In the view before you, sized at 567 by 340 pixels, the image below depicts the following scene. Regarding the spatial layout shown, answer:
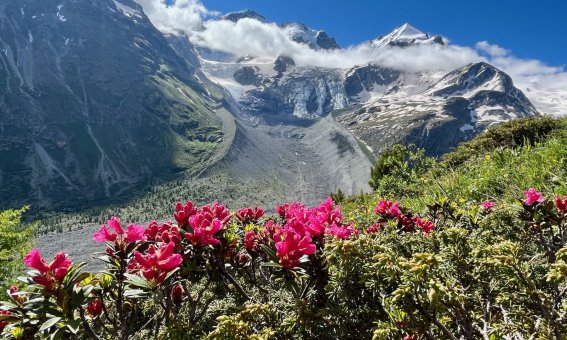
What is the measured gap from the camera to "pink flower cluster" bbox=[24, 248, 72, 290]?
2561 mm

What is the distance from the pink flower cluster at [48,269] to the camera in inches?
101

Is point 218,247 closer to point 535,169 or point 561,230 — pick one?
point 561,230

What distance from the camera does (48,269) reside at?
2635 millimetres

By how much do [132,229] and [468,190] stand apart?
7092 mm

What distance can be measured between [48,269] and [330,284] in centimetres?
193

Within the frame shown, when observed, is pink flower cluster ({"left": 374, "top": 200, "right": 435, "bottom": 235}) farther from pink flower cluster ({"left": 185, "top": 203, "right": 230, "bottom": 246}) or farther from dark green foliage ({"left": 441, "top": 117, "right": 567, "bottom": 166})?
dark green foliage ({"left": 441, "top": 117, "right": 567, "bottom": 166})

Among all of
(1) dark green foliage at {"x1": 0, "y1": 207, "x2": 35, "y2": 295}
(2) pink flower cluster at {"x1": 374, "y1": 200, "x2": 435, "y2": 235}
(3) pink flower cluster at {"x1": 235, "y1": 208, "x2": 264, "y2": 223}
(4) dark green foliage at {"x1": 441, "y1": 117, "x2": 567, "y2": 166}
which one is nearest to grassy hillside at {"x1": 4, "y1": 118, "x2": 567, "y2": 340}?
(2) pink flower cluster at {"x1": 374, "y1": 200, "x2": 435, "y2": 235}

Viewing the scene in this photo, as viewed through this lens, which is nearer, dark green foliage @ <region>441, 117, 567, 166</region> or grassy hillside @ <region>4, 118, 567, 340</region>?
grassy hillside @ <region>4, 118, 567, 340</region>

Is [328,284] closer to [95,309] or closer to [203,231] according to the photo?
[203,231]

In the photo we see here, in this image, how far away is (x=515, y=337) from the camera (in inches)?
77.8

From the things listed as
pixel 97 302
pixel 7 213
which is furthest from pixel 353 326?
Result: pixel 7 213

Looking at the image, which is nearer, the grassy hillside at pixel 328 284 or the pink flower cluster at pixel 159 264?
the grassy hillside at pixel 328 284

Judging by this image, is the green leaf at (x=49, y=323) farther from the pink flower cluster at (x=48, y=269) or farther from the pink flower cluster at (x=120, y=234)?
the pink flower cluster at (x=120, y=234)

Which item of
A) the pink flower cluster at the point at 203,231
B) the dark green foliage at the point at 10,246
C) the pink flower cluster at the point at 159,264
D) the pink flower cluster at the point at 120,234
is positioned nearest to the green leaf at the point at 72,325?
the pink flower cluster at the point at 159,264
